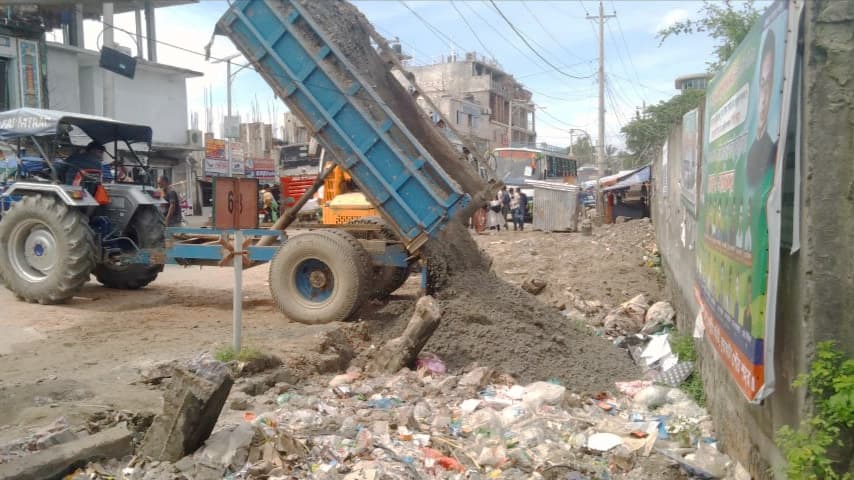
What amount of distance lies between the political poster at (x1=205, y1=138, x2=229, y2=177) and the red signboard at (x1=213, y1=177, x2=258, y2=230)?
21.5 meters

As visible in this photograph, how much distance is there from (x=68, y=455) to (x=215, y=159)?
83.0 feet

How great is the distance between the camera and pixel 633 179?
90.9ft

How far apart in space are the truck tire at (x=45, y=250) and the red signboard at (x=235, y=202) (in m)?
3.69

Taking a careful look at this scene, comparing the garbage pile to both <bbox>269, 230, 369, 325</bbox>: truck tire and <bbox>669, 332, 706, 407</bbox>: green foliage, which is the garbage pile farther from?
<bbox>269, 230, 369, 325</bbox>: truck tire

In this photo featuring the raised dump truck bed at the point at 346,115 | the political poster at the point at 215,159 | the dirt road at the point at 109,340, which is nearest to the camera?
the dirt road at the point at 109,340

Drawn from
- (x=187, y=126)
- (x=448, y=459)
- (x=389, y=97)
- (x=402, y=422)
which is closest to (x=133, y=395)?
(x=402, y=422)

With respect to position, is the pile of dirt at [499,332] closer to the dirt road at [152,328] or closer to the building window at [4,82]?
the dirt road at [152,328]

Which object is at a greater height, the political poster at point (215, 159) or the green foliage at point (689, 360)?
the political poster at point (215, 159)

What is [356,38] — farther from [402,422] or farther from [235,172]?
[235,172]

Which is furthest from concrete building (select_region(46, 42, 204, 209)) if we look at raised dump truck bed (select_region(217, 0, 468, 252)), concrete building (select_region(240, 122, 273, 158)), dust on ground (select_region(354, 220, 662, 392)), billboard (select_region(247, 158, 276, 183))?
dust on ground (select_region(354, 220, 662, 392))

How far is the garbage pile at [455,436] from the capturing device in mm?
4164

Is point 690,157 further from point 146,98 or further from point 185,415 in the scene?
point 146,98

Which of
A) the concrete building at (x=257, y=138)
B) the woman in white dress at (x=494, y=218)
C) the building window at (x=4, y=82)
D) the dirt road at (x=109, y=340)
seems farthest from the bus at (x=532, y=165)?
the dirt road at (x=109, y=340)

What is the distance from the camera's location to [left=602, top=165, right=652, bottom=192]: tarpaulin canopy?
27.0 meters
